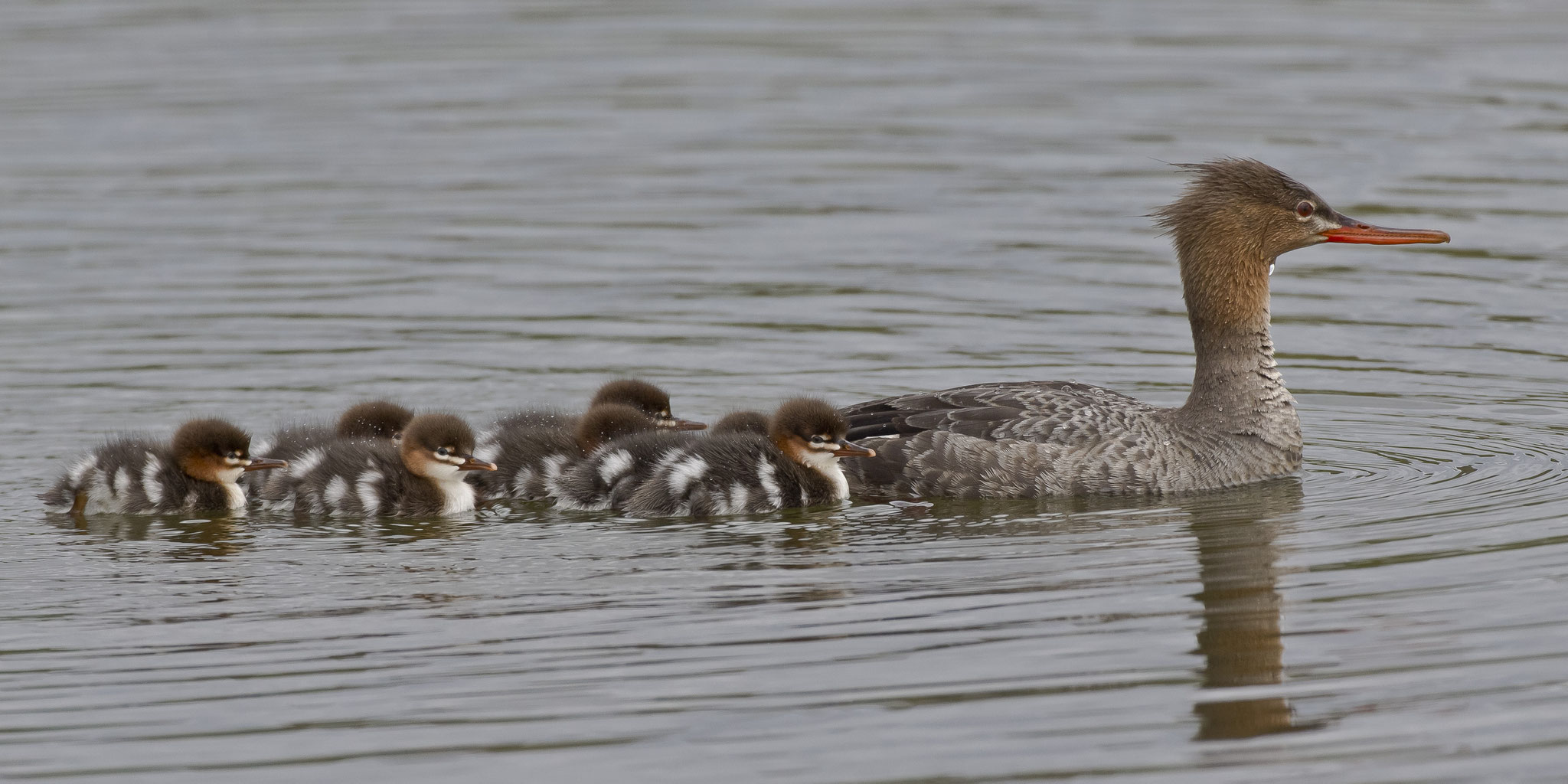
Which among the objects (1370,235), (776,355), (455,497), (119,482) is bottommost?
(455,497)

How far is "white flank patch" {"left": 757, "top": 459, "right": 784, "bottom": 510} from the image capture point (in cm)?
869

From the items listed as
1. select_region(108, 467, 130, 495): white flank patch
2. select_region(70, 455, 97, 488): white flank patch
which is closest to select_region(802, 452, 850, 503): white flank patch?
select_region(108, 467, 130, 495): white flank patch

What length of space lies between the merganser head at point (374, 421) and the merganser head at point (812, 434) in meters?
1.71

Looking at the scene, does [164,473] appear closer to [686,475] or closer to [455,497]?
[455,497]

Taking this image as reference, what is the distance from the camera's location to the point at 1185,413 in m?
9.45

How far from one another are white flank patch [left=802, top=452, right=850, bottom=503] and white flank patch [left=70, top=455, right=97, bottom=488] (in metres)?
2.69

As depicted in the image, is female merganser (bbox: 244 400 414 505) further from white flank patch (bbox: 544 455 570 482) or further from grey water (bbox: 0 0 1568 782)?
white flank patch (bbox: 544 455 570 482)

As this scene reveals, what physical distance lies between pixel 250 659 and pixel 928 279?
7055mm

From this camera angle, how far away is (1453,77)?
17.7 metres

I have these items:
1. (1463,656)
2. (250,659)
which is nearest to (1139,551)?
(1463,656)

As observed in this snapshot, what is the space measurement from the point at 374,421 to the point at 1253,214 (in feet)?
12.2

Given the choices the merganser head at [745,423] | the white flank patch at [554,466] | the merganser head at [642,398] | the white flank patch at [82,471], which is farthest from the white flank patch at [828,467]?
the white flank patch at [82,471]

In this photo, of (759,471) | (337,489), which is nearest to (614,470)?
(759,471)

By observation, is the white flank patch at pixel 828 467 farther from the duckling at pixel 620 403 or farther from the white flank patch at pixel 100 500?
the white flank patch at pixel 100 500
